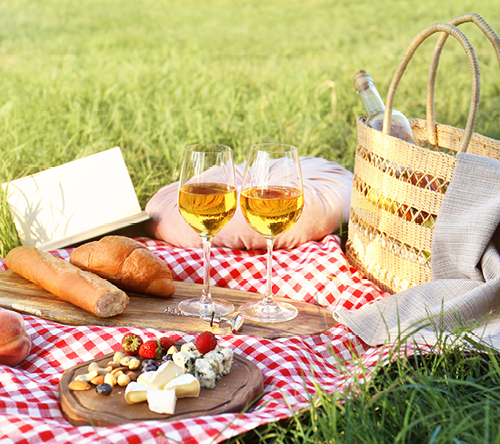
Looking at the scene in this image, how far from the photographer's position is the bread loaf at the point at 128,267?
187 centimetres

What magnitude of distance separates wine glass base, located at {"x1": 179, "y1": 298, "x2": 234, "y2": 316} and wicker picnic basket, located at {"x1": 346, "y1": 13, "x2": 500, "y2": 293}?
57cm

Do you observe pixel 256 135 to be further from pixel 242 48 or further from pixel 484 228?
pixel 242 48

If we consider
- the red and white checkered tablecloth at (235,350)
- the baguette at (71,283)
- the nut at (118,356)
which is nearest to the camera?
the red and white checkered tablecloth at (235,350)

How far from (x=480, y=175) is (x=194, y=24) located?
21.6ft

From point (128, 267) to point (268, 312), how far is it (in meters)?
0.47

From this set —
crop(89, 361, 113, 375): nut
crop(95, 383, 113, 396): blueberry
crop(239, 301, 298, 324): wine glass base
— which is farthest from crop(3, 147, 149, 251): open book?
crop(95, 383, 113, 396): blueberry

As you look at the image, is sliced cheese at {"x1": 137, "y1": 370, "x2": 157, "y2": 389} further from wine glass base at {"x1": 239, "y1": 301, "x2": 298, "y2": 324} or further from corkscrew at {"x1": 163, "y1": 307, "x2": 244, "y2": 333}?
wine glass base at {"x1": 239, "y1": 301, "x2": 298, "y2": 324}

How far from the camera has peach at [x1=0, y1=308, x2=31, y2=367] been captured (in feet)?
4.87

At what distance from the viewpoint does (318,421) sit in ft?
3.92

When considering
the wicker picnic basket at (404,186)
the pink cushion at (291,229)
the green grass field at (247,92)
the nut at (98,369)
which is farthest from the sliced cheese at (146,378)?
the pink cushion at (291,229)

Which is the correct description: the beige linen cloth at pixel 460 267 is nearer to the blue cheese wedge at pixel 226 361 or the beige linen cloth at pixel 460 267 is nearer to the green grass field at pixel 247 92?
the green grass field at pixel 247 92

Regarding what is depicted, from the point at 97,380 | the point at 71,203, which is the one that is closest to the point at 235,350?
the point at 97,380

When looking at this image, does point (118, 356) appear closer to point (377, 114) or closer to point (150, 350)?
point (150, 350)

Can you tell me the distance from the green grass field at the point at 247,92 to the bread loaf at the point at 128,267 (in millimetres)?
721
